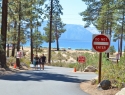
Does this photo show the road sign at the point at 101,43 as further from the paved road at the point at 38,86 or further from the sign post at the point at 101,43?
the paved road at the point at 38,86

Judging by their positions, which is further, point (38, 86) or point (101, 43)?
point (38, 86)

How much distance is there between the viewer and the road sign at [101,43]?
13.8m

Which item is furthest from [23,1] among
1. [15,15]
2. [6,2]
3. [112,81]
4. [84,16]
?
[84,16]

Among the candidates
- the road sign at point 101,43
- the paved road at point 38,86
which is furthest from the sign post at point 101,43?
the paved road at point 38,86

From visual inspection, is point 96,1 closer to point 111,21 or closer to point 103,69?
point 111,21

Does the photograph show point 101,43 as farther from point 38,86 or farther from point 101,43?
point 38,86

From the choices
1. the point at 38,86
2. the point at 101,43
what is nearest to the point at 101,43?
the point at 101,43

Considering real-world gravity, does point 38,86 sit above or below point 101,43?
below

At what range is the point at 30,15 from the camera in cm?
3203

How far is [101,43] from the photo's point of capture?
1384cm

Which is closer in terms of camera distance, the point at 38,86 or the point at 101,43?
the point at 101,43

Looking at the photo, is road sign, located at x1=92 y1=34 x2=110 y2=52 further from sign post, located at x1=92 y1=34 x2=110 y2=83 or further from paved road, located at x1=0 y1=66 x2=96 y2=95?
paved road, located at x1=0 y1=66 x2=96 y2=95

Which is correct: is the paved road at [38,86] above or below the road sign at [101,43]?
below

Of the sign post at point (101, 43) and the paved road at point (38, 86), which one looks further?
the sign post at point (101, 43)
